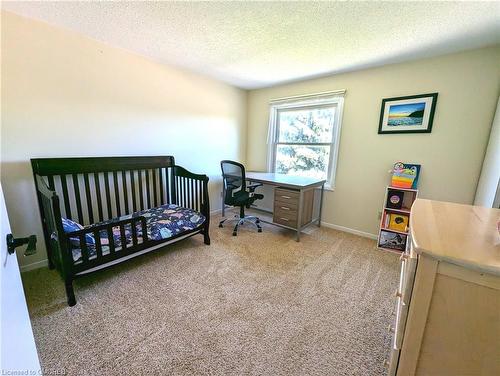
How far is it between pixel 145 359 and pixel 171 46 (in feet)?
8.74

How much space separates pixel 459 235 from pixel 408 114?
2.12 meters

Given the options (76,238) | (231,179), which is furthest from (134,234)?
(231,179)

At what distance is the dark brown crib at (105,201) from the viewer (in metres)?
1.62

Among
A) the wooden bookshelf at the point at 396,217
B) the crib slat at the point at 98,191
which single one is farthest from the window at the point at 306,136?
the crib slat at the point at 98,191

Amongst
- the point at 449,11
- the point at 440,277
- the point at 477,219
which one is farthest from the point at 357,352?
the point at 449,11

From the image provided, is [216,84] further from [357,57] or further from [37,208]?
[37,208]

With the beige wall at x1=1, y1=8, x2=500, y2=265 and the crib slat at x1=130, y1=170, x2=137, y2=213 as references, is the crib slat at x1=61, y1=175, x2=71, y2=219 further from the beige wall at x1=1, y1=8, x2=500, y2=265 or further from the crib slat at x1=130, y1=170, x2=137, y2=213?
the crib slat at x1=130, y1=170, x2=137, y2=213

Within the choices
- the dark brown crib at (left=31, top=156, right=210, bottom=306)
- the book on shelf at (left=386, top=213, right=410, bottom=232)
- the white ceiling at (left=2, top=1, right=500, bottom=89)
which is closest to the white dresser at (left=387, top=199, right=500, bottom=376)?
the white ceiling at (left=2, top=1, right=500, bottom=89)

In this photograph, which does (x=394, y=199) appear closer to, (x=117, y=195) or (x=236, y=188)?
(x=236, y=188)

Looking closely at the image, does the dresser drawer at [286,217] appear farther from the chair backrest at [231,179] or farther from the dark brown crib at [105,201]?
the dark brown crib at [105,201]

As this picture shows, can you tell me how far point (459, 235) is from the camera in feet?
2.84

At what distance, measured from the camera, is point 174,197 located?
2914 millimetres

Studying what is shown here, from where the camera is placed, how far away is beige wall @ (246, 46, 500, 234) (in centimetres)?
209

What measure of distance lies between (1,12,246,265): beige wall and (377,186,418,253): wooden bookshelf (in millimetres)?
2763
